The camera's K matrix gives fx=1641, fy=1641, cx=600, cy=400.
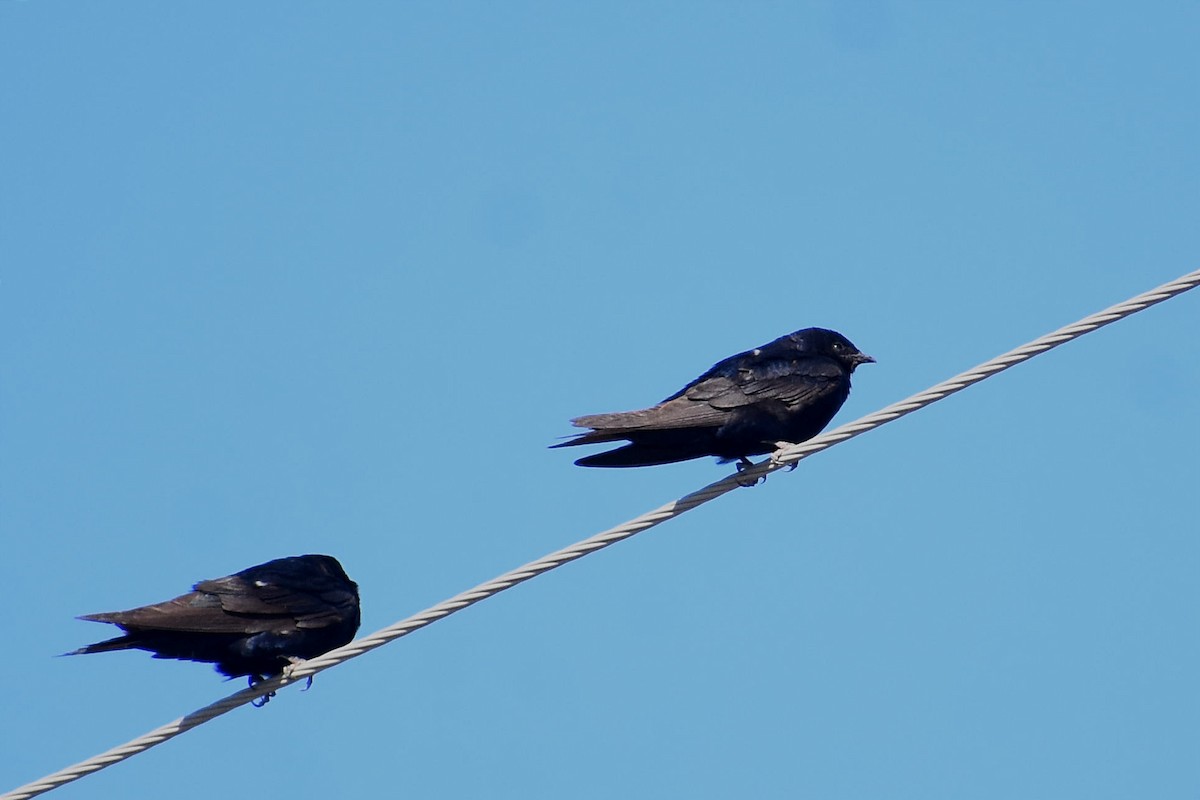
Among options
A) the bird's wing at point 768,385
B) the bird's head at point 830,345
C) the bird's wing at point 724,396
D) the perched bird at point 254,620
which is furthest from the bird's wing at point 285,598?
the bird's head at point 830,345

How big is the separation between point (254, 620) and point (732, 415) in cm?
305

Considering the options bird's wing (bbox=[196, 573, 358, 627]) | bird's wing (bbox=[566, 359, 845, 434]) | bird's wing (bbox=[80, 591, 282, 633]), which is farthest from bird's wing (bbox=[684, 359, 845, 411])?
bird's wing (bbox=[80, 591, 282, 633])

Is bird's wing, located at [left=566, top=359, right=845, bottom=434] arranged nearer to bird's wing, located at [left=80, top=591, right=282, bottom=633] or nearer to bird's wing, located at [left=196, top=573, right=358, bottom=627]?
bird's wing, located at [left=196, top=573, right=358, bottom=627]

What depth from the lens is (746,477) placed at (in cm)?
863

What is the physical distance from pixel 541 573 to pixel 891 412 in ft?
5.46

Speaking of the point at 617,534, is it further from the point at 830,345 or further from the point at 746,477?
the point at 830,345

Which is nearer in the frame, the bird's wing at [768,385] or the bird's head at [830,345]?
the bird's wing at [768,385]

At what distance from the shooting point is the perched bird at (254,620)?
9141 millimetres

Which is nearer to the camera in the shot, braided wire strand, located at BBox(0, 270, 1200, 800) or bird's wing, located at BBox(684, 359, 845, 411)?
braided wire strand, located at BBox(0, 270, 1200, 800)

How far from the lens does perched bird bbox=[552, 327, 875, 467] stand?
936 centimetres

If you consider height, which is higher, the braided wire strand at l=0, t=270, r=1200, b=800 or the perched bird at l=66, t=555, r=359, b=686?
the perched bird at l=66, t=555, r=359, b=686

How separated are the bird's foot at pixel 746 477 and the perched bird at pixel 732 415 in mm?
A: 30

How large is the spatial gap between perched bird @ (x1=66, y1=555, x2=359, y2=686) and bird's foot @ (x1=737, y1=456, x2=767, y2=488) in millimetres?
2658

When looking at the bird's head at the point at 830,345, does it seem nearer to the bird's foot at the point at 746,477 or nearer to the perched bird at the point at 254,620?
the bird's foot at the point at 746,477
